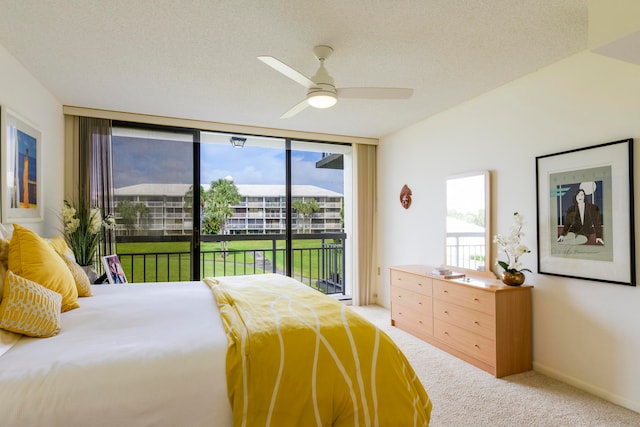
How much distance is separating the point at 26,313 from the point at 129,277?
272 cm

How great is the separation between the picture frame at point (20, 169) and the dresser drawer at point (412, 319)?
3577 mm

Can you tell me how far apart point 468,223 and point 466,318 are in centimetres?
98

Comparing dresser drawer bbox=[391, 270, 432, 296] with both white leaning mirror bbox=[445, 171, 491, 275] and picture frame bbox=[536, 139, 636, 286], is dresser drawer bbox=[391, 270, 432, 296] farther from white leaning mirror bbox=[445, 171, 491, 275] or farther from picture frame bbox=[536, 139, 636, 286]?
picture frame bbox=[536, 139, 636, 286]

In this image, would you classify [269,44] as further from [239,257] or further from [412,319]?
[239,257]

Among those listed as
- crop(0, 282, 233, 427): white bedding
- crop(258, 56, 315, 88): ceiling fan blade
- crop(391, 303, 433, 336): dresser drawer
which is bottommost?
crop(391, 303, 433, 336): dresser drawer

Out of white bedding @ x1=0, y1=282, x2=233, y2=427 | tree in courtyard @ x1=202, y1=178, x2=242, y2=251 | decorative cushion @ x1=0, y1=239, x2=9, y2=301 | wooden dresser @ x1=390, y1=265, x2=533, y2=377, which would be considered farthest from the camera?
tree in courtyard @ x1=202, y1=178, x2=242, y2=251

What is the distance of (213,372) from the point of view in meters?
1.34

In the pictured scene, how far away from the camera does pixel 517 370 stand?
2748 mm

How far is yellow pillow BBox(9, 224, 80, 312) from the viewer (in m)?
1.72

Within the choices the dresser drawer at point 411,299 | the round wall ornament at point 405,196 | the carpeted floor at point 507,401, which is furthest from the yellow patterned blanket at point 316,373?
the round wall ornament at point 405,196

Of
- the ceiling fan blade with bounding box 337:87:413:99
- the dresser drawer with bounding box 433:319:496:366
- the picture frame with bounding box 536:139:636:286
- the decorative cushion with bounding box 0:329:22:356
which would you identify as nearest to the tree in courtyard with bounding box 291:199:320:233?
the dresser drawer with bounding box 433:319:496:366

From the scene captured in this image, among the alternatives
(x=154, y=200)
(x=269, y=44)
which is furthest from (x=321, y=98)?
(x=154, y=200)

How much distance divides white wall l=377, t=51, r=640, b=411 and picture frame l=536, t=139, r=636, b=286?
6 centimetres

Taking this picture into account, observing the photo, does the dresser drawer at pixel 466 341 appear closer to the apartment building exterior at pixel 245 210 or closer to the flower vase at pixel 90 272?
the apartment building exterior at pixel 245 210
